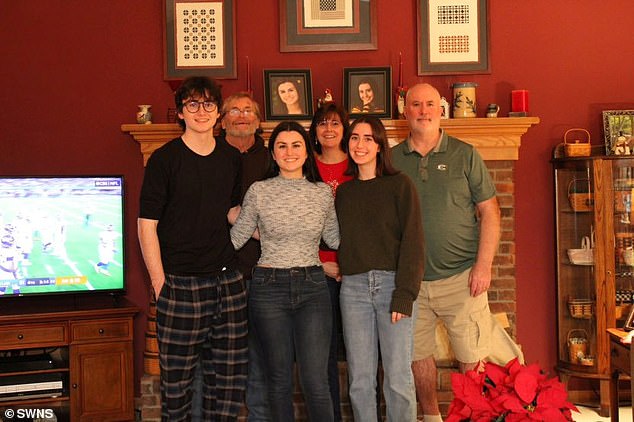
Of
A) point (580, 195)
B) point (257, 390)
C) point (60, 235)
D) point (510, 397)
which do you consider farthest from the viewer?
point (580, 195)

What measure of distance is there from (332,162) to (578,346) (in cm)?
192

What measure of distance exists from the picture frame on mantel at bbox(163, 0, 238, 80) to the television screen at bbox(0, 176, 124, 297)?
0.80 meters

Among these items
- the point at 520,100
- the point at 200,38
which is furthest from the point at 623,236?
the point at 200,38

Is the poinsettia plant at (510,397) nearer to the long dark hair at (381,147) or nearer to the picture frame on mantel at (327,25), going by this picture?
the long dark hair at (381,147)

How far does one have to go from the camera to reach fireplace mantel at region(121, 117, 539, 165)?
13.7 feet

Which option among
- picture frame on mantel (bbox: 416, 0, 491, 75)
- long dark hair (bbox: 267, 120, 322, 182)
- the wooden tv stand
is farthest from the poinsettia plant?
picture frame on mantel (bbox: 416, 0, 491, 75)

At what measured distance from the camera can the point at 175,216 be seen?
9.25 ft

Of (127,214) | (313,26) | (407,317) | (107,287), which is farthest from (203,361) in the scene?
(313,26)

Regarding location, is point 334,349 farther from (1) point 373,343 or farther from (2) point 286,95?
(2) point 286,95

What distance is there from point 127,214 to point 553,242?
250cm

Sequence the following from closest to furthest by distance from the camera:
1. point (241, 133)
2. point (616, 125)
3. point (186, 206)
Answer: point (186, 206), point (241, 133), point (616, 125)

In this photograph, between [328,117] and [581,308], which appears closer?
[328,117]

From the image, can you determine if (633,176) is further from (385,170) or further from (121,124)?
(121,124)

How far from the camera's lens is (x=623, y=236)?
162 inches
